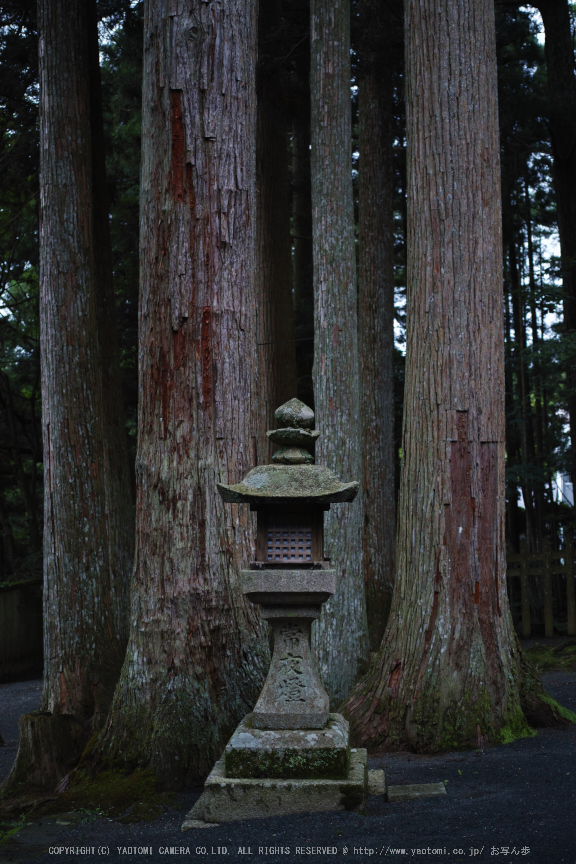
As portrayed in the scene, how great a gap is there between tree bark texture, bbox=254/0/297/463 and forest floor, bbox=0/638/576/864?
6.99 metres

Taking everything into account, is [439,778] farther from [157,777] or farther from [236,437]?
[236,437]

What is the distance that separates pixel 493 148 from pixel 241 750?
4.73 m

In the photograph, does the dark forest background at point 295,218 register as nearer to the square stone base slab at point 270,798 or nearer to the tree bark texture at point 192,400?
the tree bark texture at point 192,400

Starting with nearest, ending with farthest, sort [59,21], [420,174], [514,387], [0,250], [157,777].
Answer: [157,777] → [420,174] → [59,21] → [0,250] → [514,387]

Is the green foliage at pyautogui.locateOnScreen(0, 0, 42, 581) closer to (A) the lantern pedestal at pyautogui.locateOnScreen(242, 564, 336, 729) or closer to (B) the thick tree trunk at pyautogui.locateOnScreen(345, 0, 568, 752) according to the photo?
(B) the thick tree trunk at pyautogui.locateOnScreen(345, 0, 568, 752)

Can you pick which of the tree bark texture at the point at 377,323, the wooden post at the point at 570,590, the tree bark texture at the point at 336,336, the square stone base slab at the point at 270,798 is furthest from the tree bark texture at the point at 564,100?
the square stone base slab at the point at 270,798

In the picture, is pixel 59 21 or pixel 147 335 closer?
pixel 147 335

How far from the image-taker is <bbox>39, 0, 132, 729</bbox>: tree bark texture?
6.90m

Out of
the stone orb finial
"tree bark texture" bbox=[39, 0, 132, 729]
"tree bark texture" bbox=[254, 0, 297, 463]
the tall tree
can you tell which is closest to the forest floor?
the stone orb finial

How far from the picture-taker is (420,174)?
19.4 ft

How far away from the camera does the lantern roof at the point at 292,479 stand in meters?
3.98

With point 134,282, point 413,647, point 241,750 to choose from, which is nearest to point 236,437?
point 241,750

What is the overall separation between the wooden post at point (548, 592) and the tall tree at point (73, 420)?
7266 mm

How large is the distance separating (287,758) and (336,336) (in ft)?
16.5
